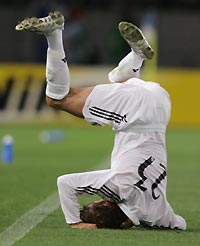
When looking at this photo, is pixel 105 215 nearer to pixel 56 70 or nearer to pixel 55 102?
pixel 55 102

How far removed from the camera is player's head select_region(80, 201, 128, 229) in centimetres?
811

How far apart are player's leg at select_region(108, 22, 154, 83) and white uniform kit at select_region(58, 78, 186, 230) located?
449 mm

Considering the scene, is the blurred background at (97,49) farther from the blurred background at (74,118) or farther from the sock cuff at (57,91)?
the sock cuff at (57,91)

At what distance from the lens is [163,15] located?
112 ft

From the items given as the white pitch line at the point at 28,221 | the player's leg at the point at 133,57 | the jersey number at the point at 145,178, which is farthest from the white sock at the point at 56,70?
the white pitch line at the point at 28,221

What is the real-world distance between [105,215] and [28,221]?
2.52ft

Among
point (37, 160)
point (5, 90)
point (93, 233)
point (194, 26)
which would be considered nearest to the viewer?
point (93, 233)

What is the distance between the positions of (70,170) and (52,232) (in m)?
5.77

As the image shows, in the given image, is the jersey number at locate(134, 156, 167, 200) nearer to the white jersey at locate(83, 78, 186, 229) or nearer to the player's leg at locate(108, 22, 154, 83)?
the white jersey at locate(83, 78, 186, 229)

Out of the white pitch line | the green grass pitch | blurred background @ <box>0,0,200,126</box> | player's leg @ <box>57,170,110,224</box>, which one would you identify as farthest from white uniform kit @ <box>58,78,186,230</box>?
blurred background @ <box>0,0,200,126</box>

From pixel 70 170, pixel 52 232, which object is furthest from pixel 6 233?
pixel 70 170

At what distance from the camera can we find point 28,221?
8547 mm

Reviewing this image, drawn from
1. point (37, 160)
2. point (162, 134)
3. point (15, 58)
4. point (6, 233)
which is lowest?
point (15, 58)

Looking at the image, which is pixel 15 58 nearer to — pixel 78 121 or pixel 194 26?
pixel 194 26
